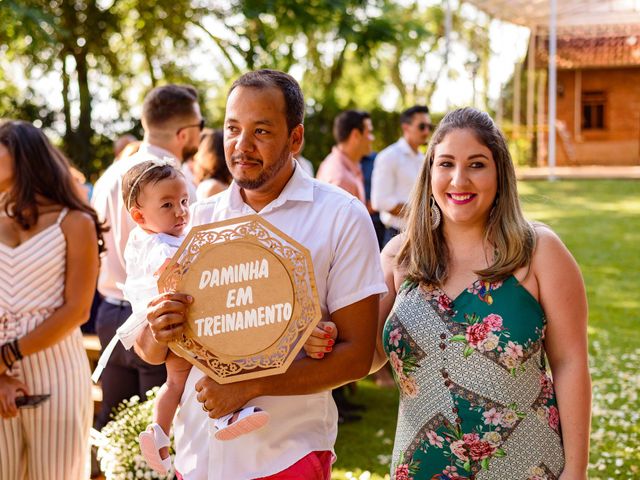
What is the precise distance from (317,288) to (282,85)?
23.2 inches

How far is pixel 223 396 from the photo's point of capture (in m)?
2.24

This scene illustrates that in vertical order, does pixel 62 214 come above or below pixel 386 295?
above

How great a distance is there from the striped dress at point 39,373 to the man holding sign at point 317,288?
106 centimetres

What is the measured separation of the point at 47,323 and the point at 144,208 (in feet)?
2.64

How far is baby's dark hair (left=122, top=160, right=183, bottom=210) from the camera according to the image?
2.91 meters

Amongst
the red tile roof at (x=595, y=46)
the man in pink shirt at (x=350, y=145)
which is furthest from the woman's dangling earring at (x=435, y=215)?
the red tile roof at (x=595, y=46)

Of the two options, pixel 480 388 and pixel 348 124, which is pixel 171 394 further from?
pixel 348 124

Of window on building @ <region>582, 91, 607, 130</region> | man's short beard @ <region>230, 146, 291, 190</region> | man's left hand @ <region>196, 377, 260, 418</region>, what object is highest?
man's short beard @ <region>230, 146, 291, 190</region>

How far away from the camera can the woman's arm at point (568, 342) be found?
247 cm

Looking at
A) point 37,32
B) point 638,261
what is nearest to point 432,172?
point 37,32

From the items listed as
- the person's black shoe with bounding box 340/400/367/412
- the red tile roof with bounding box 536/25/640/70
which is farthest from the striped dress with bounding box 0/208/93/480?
the red tile roof with bounding box 536/25/640/70

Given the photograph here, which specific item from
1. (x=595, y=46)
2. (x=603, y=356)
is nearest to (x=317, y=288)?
(x=603, y=356)

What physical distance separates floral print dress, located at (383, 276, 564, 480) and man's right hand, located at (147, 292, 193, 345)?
27.8 inches

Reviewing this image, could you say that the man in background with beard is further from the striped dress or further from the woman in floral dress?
the woman in floral dress
